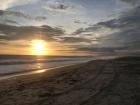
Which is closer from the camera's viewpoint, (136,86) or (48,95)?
(48,95)

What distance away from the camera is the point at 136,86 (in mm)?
12852

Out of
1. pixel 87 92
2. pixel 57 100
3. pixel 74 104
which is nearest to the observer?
pixel 74 104

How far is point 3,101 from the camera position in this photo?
998cm

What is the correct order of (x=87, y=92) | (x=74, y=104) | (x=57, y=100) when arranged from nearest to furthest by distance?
(x=74, y=104) < (x=57, y=100) < (x=87, y=92)

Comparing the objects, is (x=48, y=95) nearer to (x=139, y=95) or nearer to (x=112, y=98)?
(x=112, y=98)

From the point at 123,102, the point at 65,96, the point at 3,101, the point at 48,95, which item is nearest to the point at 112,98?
the point at 123,102

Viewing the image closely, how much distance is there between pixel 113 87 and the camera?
12.6m

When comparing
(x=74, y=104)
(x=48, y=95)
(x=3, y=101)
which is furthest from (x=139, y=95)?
(x=3, y=101)

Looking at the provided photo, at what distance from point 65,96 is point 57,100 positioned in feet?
2.58

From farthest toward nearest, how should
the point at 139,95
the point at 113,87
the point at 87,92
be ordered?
the point at 113,87, the point at 87,92, the point at 139,95

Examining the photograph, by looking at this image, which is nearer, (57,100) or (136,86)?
(57,100)

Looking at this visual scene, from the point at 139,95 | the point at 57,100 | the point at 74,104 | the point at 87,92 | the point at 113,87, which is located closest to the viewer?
the point at 74,104

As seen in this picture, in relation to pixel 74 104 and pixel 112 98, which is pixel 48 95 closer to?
pixel 74 104

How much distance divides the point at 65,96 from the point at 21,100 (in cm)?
219
